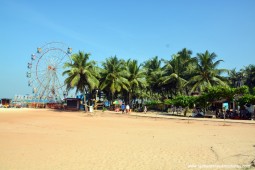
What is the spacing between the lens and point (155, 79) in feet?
150

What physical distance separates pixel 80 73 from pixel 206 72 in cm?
1731

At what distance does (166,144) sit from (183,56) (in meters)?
34.8

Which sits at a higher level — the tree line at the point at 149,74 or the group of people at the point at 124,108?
the tree line at the point at 149,74

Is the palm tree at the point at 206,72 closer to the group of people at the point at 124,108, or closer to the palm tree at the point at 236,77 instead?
the group of people at the point at 124,108

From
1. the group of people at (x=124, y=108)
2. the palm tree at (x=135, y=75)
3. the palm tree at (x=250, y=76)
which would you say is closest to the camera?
the group of people at (x=124, y=108)

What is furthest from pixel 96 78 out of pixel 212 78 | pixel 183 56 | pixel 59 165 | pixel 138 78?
pixel 59 165

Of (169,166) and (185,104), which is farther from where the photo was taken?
(185,104)

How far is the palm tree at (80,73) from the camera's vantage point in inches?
1489

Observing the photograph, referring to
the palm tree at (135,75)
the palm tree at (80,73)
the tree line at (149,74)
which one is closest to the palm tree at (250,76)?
the tree line at (149,74)

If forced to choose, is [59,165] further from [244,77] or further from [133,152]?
[244,77]

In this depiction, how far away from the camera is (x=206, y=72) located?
37.4 metres

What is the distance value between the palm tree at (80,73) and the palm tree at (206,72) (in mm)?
14019

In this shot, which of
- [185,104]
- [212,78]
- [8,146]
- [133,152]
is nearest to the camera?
[133,152]

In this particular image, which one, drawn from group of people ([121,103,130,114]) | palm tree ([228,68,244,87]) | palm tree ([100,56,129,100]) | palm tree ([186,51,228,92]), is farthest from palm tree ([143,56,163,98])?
palm tree ([228,68,244,87])
